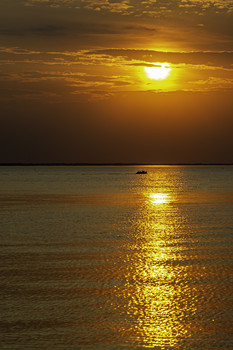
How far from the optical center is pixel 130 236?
28.6 meters

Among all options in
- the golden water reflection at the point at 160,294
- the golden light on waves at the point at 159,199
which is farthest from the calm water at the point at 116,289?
the golden light on waves at the point at 159,199

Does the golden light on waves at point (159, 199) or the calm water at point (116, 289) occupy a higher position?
the golden light on waves at point (159, 199)

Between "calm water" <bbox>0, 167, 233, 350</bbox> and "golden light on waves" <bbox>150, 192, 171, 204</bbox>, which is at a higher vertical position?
"golden light on waves" <bbox>150, 192, 171, 204</bbox>

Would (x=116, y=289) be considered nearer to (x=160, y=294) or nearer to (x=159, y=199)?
(x=160, y=294)

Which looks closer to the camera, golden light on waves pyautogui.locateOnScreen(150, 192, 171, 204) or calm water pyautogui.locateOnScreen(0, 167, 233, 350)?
calm water pyautogui.locateOnScreen(0, 167, 233, 350)

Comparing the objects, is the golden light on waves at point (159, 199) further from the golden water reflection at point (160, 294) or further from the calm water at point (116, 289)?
the golden water reflection at point (160, 294)

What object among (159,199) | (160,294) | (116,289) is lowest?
(160,294)

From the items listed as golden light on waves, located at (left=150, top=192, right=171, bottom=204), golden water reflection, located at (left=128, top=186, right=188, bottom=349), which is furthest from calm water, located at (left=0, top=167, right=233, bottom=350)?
golden light on waves, located at (left=150, top=192, right=171, bottom=204)

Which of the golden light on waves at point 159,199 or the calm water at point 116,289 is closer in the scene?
the calm water at point 116,289

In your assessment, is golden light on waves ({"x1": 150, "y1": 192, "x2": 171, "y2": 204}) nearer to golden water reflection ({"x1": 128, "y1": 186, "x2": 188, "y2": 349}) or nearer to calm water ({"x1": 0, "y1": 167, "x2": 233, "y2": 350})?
calm water ({"x1": 0, "y1": 167, "x2": 233, "y2": 350})

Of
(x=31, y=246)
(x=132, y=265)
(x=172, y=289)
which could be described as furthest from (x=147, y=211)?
(x=172, y=289)

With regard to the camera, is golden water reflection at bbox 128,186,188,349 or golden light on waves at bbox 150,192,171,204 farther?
golden light on waves at bbox 150,192,171,204

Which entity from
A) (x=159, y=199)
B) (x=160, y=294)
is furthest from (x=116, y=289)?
(x=159, y=199)

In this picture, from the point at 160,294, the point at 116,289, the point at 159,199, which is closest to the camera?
the point at 160,294
